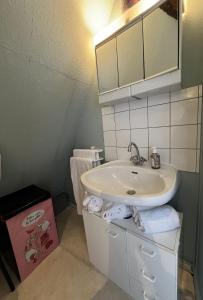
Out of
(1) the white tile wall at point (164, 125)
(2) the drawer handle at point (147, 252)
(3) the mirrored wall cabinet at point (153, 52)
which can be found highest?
(3) the mirrored wall cabinet at point (153, 52)

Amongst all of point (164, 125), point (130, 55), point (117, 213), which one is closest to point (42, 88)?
point (130, 55)

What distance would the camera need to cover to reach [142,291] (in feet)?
3.07

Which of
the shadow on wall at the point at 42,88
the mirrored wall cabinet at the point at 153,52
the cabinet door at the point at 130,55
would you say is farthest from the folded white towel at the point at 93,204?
the cabinet door at the point at 130,55

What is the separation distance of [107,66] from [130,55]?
195 mm

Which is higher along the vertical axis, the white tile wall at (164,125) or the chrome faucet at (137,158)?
the white tile wall at (164,125)

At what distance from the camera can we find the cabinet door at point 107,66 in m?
1.10

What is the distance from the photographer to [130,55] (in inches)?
40.5

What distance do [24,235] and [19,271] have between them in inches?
10.7

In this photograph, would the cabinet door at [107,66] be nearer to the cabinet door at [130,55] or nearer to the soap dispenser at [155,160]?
the cabinet door at [130,55]

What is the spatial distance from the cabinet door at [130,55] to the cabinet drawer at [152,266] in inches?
39.4

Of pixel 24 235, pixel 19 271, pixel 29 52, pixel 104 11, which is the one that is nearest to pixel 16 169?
pixel 24 235

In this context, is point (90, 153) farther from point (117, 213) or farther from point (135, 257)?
point (135, 257)

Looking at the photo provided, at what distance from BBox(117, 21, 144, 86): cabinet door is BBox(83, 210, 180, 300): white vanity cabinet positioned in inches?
37.5

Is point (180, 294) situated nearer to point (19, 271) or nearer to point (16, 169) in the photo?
point (19, 271)
